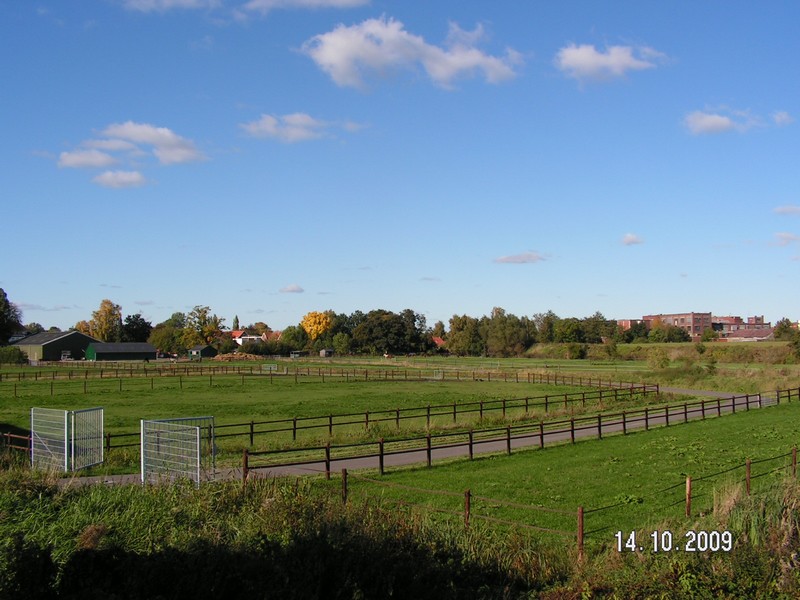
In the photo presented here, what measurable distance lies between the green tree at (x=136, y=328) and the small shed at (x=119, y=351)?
32702 mm

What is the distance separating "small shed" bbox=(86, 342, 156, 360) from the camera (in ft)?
428

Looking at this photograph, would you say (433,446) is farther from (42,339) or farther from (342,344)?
(342,344)

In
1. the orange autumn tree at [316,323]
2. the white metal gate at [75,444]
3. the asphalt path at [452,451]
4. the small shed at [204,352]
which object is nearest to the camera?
the asphalt path at [452,451]

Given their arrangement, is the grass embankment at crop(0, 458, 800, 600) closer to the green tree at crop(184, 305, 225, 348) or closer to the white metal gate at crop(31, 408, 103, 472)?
the white metal gate at crop(31, 408, 103, 472)

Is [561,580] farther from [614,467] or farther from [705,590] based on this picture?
[614,467]

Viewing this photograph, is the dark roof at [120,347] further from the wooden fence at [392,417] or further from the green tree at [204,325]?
the wooden fence at [392,417]

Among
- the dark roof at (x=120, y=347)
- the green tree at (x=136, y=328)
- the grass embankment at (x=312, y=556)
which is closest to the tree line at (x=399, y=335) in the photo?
the green tree at (x=136, y=328)

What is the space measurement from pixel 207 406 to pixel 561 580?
37.9 meters

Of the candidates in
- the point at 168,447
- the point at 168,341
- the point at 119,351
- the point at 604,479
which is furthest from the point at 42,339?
the point at 604,479

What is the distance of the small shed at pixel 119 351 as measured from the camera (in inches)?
5133

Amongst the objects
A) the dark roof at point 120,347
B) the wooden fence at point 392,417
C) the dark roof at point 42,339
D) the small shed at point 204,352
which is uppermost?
the dark roof at point 42,339

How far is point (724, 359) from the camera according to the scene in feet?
282

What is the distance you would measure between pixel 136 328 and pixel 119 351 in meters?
40.0

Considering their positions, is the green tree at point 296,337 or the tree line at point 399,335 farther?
the green tree at point 296,337
